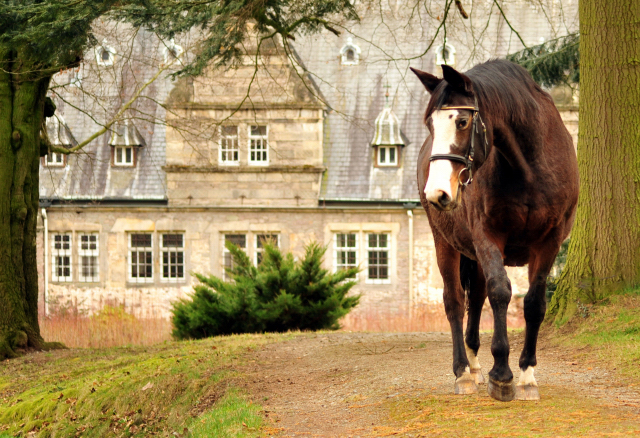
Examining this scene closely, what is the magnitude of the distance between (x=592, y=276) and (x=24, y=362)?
313 inches

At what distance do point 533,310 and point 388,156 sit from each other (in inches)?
889

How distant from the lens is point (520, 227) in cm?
574

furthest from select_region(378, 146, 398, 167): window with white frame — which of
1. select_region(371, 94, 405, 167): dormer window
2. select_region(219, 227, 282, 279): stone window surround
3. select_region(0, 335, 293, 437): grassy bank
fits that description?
select_region(0, 335, 293, 437): grassy bank

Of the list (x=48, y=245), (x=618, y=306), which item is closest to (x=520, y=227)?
(x=618, y=306)

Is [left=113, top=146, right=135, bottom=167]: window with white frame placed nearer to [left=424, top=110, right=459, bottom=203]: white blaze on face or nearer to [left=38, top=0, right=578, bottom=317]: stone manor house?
[left=38, top=0, right=578, bottom=317]: stone manor house

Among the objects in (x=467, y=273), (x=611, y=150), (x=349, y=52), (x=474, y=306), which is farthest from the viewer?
(x=349, y=52)

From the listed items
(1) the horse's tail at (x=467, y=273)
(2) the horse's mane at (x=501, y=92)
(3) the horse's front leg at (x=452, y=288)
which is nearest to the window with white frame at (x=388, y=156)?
(1) the horse's tail at (x=467, y=273)

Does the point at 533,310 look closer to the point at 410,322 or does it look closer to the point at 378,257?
the point at 410,322

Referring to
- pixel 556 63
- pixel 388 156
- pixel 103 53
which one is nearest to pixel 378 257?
pixel 388 156

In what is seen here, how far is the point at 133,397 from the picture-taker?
29.6ft

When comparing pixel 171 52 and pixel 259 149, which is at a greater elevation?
pixel 171 52

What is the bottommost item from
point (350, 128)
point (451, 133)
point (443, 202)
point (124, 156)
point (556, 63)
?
point (443, 202)

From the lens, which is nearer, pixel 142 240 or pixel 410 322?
→ pixel 410 322

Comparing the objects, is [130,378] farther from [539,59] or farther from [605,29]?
[539,59]
